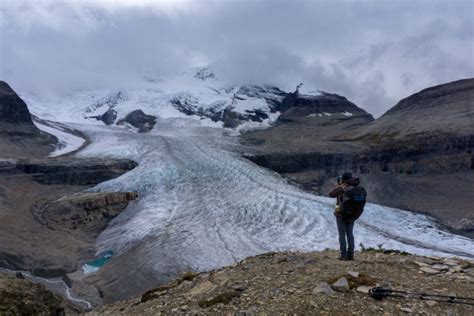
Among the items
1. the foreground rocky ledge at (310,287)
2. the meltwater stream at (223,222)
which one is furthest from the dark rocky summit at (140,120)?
the foreground rocky ledge at (310,287)

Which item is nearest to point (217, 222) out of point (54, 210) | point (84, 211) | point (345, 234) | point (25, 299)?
point (84, 211)

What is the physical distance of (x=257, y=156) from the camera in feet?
164

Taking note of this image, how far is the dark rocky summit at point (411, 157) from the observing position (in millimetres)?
38938

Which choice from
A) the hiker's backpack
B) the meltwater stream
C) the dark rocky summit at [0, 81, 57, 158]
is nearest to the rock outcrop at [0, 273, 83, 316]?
the hiker's backpack

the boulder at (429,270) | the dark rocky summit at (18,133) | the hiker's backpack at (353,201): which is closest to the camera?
the boulder at (429,270)

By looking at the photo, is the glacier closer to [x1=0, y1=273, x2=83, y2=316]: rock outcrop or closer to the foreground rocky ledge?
the foreground rocky ledge

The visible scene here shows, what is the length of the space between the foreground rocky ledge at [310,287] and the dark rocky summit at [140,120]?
84727 millimetres

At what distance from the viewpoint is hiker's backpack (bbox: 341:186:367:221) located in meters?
7.82

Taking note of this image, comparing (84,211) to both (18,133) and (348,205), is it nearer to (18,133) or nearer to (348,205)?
(348,205)

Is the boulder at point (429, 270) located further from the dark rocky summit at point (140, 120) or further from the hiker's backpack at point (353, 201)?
the dark rocky summit at point (140, 120)

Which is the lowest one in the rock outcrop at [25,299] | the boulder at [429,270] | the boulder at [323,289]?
the rock outcrop at [25,299]

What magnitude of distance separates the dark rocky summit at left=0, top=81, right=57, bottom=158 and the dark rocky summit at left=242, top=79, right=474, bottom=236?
24.0 meters

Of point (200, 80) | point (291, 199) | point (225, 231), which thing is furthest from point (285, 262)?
point (200, 80)

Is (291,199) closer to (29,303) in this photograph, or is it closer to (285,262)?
(285,262)
